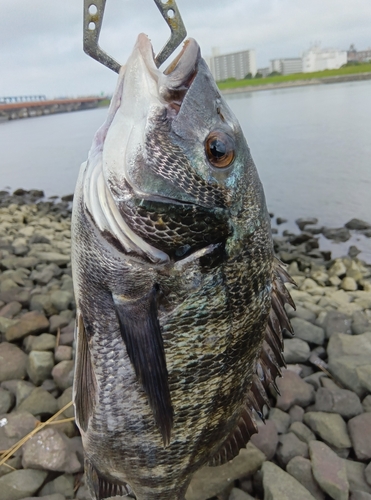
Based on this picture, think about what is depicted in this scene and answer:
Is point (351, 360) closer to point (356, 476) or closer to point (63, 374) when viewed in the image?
point (356, 476)

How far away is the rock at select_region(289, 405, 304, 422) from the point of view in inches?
114

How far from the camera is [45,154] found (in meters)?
22.5

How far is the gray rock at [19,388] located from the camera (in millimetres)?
3000

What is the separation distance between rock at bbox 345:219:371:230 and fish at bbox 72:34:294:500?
765cm

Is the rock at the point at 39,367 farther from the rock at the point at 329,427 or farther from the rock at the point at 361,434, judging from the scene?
the rock at the point at 361,434

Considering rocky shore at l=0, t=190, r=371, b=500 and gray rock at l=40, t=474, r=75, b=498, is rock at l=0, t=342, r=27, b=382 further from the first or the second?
gray rock at l=40, t=474, r=75, b=498

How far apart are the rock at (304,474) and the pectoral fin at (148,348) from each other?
1345 millimetres

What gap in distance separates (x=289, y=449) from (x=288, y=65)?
316 feet

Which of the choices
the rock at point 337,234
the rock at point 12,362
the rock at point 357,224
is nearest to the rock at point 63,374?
the rock at point 12,362

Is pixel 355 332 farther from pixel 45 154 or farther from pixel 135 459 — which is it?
pixel 45 154

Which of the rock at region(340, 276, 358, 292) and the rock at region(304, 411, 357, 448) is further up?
the rock at region(304, 411, 357, 448)

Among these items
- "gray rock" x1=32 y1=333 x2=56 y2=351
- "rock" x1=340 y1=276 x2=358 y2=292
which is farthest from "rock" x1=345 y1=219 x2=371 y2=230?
"gray rock" x1=32 y1=333 x2=56 y2=351

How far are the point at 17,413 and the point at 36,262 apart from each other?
10.9 feet

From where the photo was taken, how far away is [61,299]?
14.0ft
